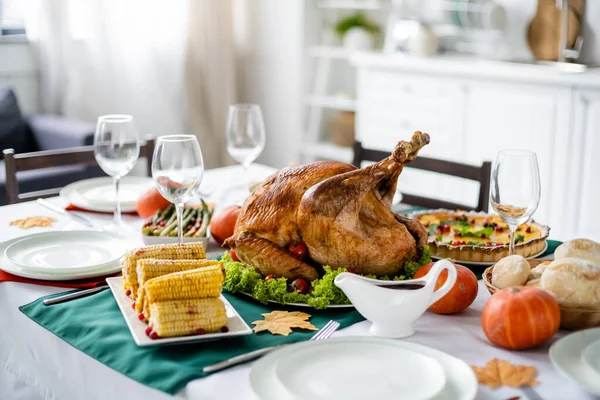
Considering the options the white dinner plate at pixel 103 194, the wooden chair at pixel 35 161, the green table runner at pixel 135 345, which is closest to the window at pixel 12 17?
the wooden chair at pixel 35 161

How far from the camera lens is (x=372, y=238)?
128 centimetres

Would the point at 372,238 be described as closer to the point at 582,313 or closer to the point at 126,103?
the point at 582,313

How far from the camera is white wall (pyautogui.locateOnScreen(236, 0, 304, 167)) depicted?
4547mm

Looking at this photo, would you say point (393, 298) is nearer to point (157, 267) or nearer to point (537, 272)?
point (537, 272)

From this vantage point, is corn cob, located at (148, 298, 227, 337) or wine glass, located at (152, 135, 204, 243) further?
wine glass, located at (152, 135, 204, 243)

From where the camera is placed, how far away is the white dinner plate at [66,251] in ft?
4.56

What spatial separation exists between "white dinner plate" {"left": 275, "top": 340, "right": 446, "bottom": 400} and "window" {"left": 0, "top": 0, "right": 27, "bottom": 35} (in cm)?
378

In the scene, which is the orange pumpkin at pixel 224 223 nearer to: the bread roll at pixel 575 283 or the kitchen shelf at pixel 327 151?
the bread roll at pixel 575 283

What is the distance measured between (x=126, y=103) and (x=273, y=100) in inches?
36.5

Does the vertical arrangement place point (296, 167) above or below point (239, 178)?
above

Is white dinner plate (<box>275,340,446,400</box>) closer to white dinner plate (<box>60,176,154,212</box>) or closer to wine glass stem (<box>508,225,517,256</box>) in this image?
wine glass stem (<box>508,225,517,256</box>)

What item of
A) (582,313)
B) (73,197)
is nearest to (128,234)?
(73,197)

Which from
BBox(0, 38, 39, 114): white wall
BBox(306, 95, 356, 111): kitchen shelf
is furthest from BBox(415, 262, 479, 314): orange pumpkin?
BBox(0, 38, 39, 114): white wall

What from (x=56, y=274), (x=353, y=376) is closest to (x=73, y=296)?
(x=56, y=274)
